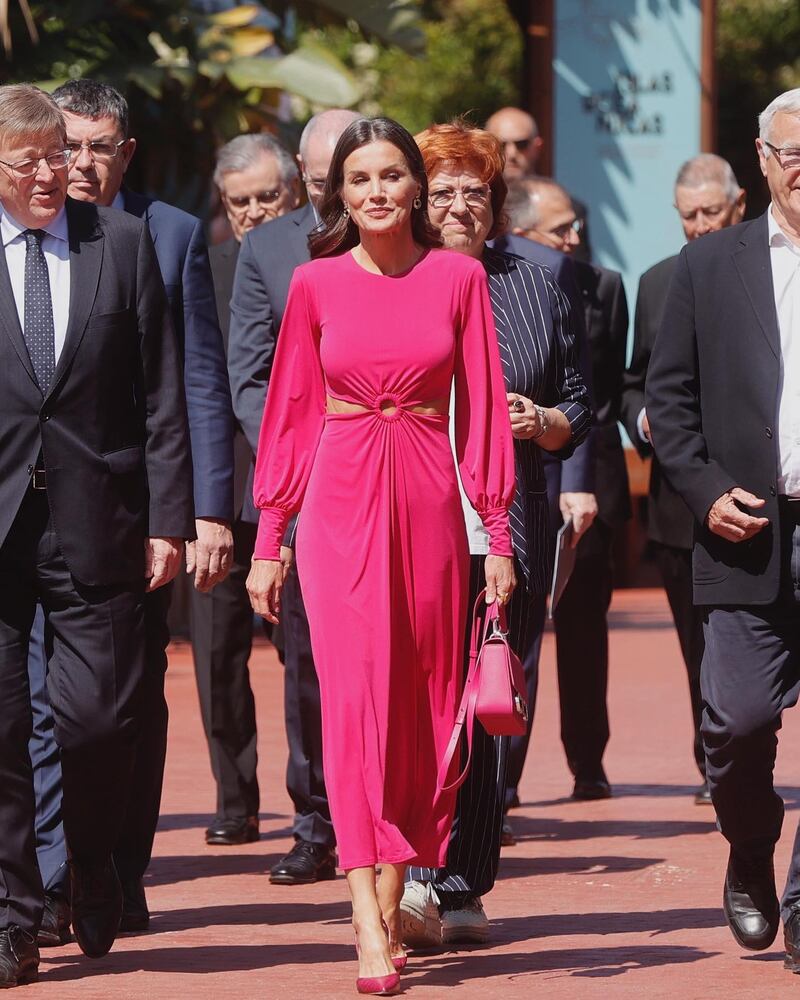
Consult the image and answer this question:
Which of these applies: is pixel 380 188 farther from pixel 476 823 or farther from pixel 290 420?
pixel 476 823

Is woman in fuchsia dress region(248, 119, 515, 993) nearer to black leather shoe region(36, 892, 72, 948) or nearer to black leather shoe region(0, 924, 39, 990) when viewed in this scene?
black leather shoe region(0, 924, 39, 990)

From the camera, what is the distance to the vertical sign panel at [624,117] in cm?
1894

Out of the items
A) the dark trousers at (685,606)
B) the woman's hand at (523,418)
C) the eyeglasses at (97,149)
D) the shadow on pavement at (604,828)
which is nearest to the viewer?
the woman's hand at (523,418)

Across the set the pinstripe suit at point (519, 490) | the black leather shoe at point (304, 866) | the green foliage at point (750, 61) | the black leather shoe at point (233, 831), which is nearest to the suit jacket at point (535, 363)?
the pinstripe suit at point (519, 490)

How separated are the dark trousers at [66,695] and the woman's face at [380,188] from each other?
1097mm

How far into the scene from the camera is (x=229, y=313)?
8.56m

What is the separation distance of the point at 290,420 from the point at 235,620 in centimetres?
279

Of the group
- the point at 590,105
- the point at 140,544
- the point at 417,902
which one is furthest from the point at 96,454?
the point at 590,105

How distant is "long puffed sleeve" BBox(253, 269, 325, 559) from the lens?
6.00m

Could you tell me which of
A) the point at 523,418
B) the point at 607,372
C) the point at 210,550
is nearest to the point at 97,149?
the point at 210,550

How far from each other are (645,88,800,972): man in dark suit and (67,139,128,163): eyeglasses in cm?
188

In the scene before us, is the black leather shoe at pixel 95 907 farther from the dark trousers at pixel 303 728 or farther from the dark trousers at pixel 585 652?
the dark trousers at pixel 585 652

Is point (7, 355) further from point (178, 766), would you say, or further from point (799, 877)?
point (178, 766)

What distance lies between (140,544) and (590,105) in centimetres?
1343
